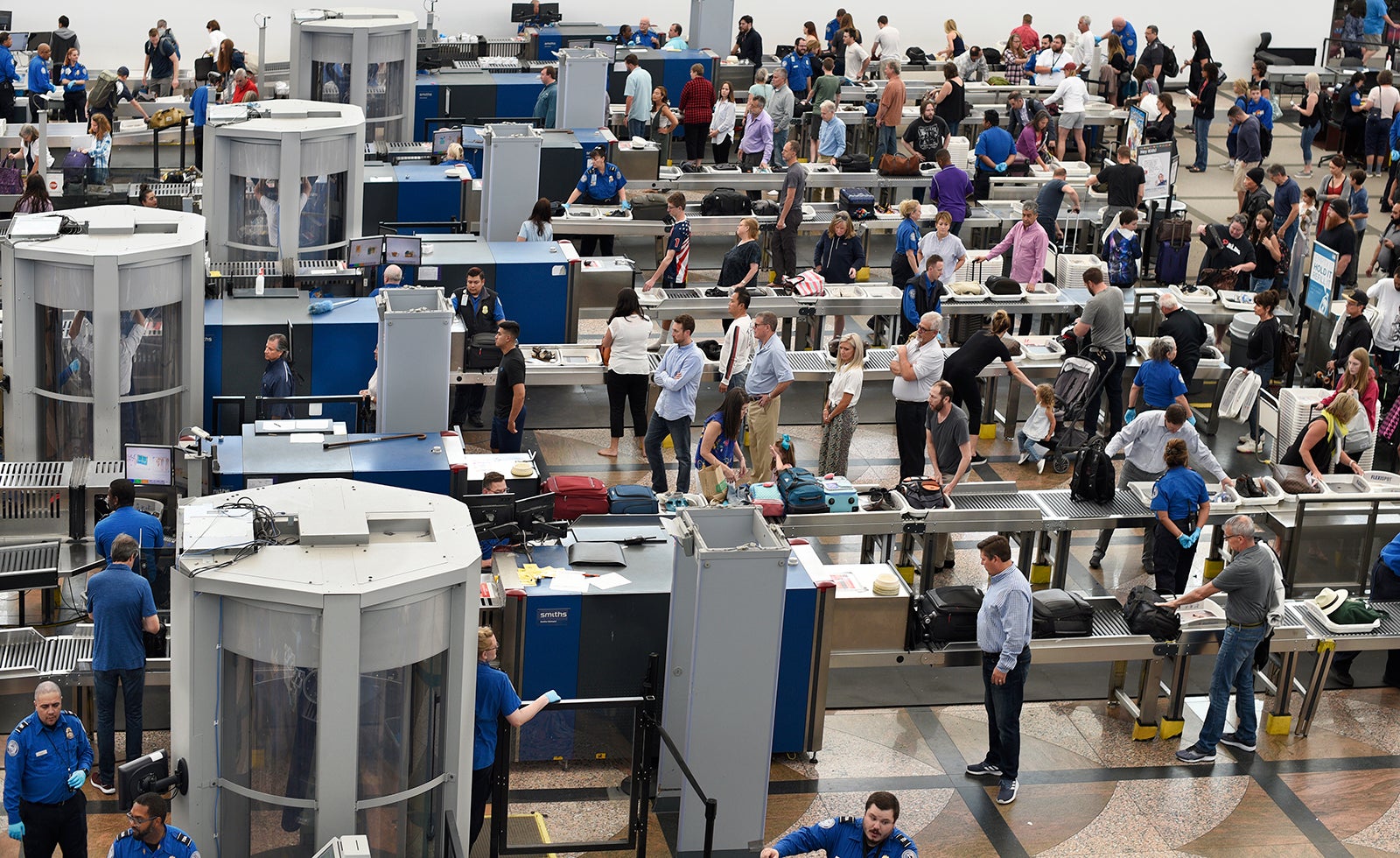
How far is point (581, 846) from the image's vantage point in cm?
845

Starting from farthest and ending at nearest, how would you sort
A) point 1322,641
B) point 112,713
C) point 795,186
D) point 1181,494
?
point 795,186 → point 1181,494 → point 1322,641 → point 112,713

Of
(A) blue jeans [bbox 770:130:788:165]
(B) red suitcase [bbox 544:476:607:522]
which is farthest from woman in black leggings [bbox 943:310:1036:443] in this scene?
(A) blue jeans [bbox 770:130:788:165]

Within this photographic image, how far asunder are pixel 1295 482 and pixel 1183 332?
2.34 metres

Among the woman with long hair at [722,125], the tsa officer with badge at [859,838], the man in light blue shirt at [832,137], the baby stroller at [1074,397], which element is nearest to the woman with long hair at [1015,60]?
A: the woman with long hair at [722,125]

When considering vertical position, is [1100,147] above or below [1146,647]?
above

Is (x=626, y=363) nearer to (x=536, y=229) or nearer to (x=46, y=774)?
(x=536, y=229)

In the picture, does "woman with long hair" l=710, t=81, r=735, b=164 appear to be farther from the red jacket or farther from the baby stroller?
the baby stroller

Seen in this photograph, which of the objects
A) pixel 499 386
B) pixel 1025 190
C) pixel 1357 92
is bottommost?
pixel 499 386

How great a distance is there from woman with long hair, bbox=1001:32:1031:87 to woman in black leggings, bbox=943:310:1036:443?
45.7 ft

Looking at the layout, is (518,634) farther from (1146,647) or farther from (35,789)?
(1146,647)

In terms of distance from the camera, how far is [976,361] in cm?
1331

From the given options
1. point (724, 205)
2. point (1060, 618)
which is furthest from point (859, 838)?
point (724, 205)

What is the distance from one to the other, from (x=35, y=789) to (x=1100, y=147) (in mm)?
19584

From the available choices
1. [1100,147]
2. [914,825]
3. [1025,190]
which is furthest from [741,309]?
[1100,147]
